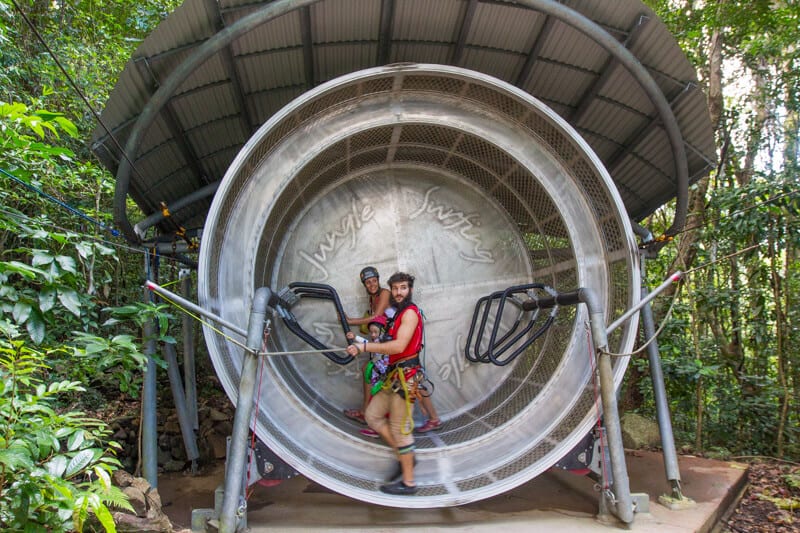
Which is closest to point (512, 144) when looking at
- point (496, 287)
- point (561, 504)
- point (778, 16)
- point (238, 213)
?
point (496, 287)

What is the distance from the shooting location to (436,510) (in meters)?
5.25

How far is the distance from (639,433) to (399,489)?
16.4 ft

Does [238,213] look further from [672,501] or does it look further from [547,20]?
[672,501]

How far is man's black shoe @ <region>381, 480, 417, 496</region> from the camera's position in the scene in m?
Answer: 4.85

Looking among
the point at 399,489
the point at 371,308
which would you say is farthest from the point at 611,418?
the point at 371,308

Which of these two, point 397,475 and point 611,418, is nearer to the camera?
point 611,418

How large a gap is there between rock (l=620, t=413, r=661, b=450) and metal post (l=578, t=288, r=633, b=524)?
Answer: 12.4ft

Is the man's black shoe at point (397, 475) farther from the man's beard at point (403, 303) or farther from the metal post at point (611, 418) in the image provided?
the metal post at point (611, 418)

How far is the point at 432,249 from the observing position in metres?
6.83

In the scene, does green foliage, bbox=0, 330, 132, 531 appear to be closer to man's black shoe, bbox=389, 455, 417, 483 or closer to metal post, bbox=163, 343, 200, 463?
man's black shoe, bbox=389, 455, 417, 483

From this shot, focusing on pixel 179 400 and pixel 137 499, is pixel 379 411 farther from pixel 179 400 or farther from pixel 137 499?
pixel 179 400

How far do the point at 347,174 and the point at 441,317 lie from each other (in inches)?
76.9

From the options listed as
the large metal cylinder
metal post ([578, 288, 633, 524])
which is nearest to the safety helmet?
the large metal cylinder

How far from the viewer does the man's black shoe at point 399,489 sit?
4.85 meters
